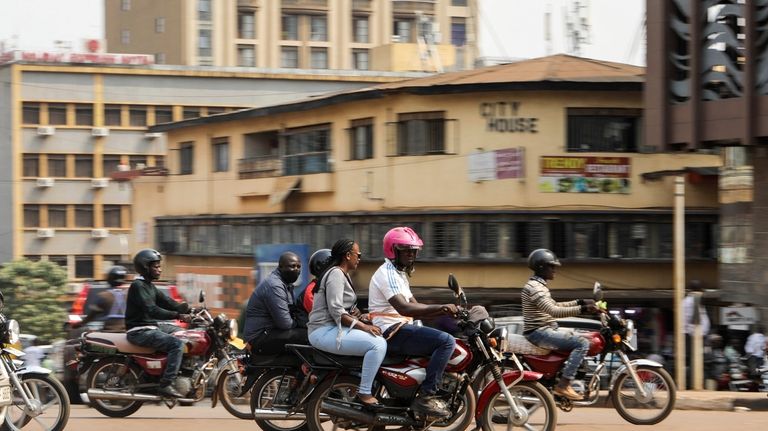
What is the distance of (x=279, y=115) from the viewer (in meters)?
36.0

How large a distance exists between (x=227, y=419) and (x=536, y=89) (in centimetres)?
1764

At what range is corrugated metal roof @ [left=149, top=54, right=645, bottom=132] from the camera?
28297 millimetres

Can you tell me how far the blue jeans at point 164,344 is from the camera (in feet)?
39.9

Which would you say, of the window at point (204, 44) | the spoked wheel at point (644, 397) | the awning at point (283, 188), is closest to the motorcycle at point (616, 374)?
the spoked wheel at point (644, 397)

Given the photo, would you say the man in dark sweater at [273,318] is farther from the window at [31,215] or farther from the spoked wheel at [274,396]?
the window at [31,215]

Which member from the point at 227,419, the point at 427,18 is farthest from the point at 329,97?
the point at 427,18

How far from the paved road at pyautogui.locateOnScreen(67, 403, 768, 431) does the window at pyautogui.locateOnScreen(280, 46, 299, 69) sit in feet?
206

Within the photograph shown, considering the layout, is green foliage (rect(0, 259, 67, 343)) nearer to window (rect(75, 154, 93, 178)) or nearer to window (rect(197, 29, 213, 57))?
window (rect(75, 154, 93, 178))

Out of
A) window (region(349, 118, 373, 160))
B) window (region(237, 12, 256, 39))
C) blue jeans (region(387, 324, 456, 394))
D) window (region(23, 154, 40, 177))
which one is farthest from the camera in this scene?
window (region(237, 12, 256, 39))

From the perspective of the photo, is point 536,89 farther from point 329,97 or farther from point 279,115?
point 279,115

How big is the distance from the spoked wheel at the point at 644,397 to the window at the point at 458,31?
66432mm

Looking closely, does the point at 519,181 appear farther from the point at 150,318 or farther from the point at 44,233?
the point at 44,233

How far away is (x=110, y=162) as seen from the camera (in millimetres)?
62938

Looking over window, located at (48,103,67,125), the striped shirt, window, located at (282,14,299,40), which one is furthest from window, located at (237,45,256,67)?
the striped shirt
